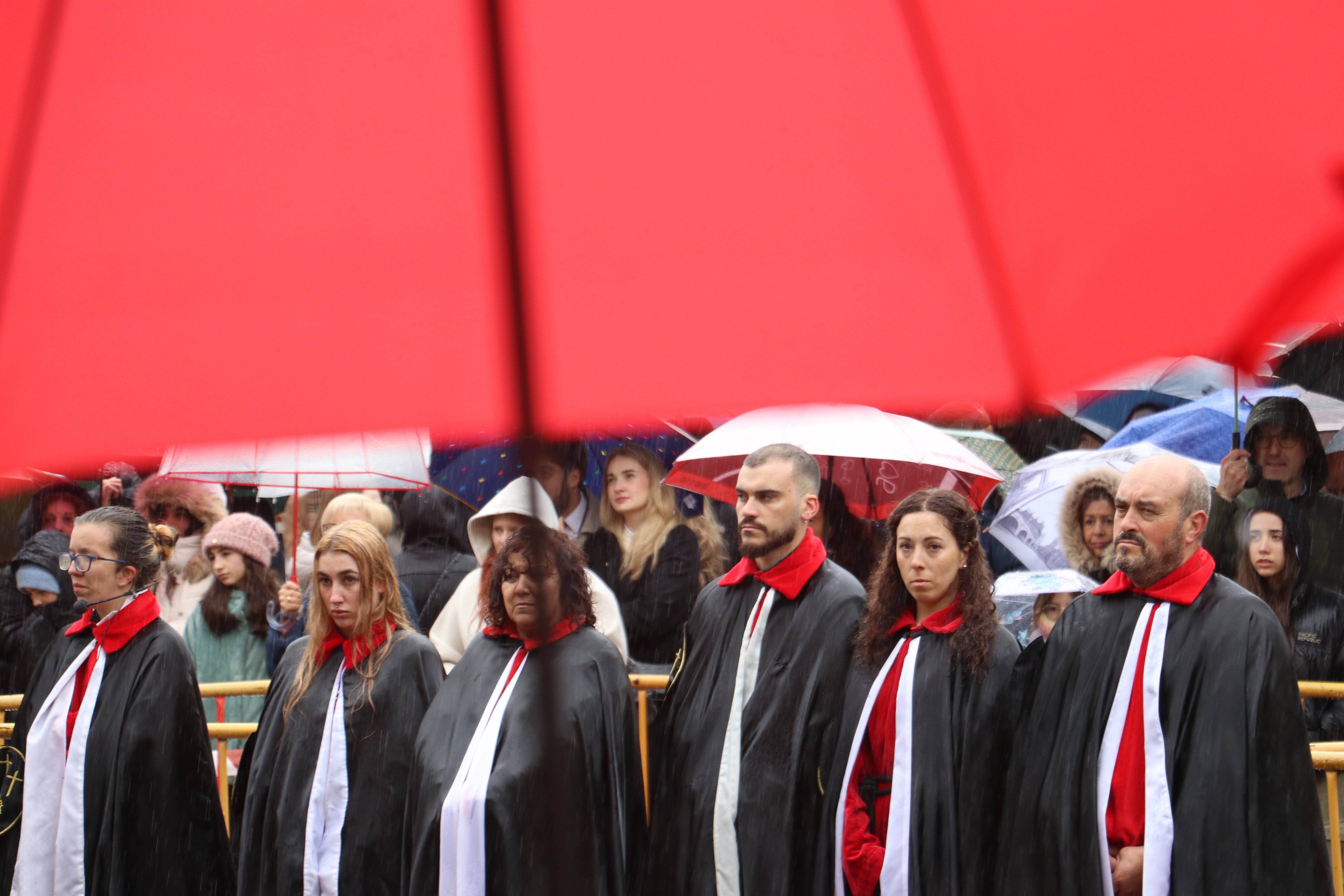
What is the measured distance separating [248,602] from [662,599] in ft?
7.81

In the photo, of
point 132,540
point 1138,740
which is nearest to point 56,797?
point 132,540

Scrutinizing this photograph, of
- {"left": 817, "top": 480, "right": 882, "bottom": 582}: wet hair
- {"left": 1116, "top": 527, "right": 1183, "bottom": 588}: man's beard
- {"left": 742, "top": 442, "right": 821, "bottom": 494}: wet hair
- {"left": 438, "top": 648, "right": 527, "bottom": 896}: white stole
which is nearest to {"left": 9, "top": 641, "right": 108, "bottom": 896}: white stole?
{"left": 438, "top": 648, "right": 527, "bottom": 896}: white stole

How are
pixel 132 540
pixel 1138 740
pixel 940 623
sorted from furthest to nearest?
pixel 132 540 < pixel 940 623 < pixel 1138 740

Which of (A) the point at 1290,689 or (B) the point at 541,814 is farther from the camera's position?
(B) the point at 541,814

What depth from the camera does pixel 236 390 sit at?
1336 mm

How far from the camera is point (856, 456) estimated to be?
18.6ft

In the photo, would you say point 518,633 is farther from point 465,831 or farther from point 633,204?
point 633,204

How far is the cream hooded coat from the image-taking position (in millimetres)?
5879

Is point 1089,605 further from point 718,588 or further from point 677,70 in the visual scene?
point 677,70

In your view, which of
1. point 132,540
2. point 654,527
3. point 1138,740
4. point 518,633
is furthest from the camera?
point 654,527

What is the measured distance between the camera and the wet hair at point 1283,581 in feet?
17.5

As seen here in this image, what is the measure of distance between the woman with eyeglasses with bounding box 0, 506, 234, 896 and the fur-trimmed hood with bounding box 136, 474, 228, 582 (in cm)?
224

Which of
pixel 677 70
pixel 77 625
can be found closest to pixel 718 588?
pixel 77 625

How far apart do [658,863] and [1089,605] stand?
69.8 inches
